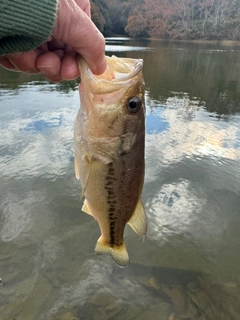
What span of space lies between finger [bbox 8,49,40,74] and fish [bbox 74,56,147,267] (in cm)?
32

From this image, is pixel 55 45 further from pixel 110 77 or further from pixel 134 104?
pixel 134 104

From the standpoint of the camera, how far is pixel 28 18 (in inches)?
57.0

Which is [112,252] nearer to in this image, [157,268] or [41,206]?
[157,268]

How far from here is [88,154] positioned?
6.48ft

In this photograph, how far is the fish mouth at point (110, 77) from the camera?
5.77ft

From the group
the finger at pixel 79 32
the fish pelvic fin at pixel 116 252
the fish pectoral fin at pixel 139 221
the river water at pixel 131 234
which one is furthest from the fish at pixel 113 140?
the river water at pixel 131 234

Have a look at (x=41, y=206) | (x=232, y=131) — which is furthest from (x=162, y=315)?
(x=232, y=131)

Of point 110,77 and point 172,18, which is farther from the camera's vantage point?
point 172,18

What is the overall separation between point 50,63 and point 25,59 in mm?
166

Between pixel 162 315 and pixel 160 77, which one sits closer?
pixel 162 315

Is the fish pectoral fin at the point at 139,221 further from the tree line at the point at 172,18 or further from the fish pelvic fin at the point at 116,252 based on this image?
the tree line at the point at 172,18

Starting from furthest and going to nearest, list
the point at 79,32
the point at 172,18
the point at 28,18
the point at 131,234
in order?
1. the point at 172,18
2. the point at 131,234
3. the point at 79,32
4. the point at 28,18

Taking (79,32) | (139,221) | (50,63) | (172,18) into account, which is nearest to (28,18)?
(79,32)

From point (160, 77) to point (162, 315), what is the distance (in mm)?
16024
